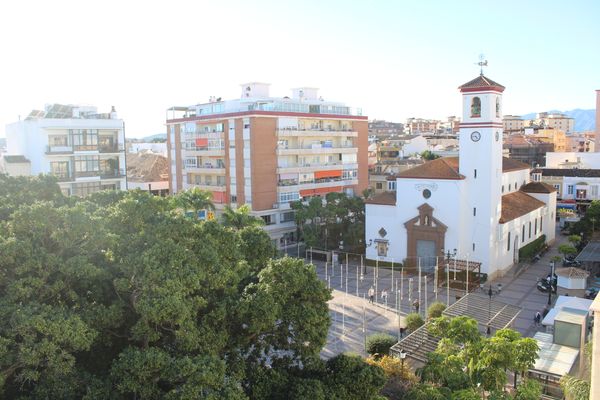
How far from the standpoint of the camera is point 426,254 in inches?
1816

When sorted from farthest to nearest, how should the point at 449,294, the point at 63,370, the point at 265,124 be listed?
the point at 265,124 → the point at 449,294 → the point at 63,370

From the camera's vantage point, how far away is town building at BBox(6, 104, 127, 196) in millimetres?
41219

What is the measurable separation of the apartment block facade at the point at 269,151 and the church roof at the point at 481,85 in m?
19.2

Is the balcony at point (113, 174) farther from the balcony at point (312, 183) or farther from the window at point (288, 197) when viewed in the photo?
the window at point (288, 197)

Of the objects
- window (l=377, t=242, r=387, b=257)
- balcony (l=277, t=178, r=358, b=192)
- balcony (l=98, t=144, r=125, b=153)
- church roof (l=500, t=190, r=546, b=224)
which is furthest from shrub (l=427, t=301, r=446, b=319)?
balcony (l=277, t=178, r=358, b=192)

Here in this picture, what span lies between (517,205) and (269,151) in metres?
23.7

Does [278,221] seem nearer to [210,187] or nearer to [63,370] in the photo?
[210,187]

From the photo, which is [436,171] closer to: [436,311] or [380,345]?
[436,311]

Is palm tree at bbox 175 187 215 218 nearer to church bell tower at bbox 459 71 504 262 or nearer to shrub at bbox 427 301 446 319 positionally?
shrub at bbox 427 301 446 319

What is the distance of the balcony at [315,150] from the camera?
56.7 m

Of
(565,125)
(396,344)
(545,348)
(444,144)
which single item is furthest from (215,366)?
(565,125)

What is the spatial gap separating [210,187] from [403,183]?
71.7ft

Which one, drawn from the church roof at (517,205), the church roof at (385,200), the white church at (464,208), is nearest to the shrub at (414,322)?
the white church at (464,208)

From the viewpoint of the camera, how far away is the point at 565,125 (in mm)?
171000
